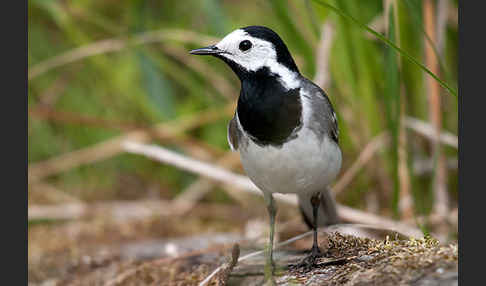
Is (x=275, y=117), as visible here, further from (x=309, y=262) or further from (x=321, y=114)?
(x=309, y=262)

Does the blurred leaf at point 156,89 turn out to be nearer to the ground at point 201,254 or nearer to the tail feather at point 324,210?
the ground at point 201,254

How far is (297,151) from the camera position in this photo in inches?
70.4

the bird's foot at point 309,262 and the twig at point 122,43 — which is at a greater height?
the twig at point 122,43

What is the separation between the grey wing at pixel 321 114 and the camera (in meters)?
1.84

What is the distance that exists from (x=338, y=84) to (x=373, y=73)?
0.18m

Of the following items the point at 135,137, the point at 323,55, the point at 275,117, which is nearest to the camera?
the point at 275,117

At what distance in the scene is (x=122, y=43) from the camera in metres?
3.34

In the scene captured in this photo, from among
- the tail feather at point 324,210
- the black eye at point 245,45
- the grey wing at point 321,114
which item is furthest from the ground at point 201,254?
the black eye at point 245,45

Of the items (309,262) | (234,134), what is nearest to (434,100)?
(234,134)

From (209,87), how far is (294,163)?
2.09 metres

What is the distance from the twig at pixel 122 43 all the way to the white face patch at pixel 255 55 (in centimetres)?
139

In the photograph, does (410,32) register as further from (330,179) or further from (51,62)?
(51,62)

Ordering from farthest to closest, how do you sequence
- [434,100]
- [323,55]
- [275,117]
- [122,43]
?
1. [122,43]
2. [434,100]
3. [323,55]
4. [275,117]

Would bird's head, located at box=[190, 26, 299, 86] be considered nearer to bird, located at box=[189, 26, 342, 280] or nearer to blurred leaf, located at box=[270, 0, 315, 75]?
bird, located at box=[189, 26, 342, 280]
